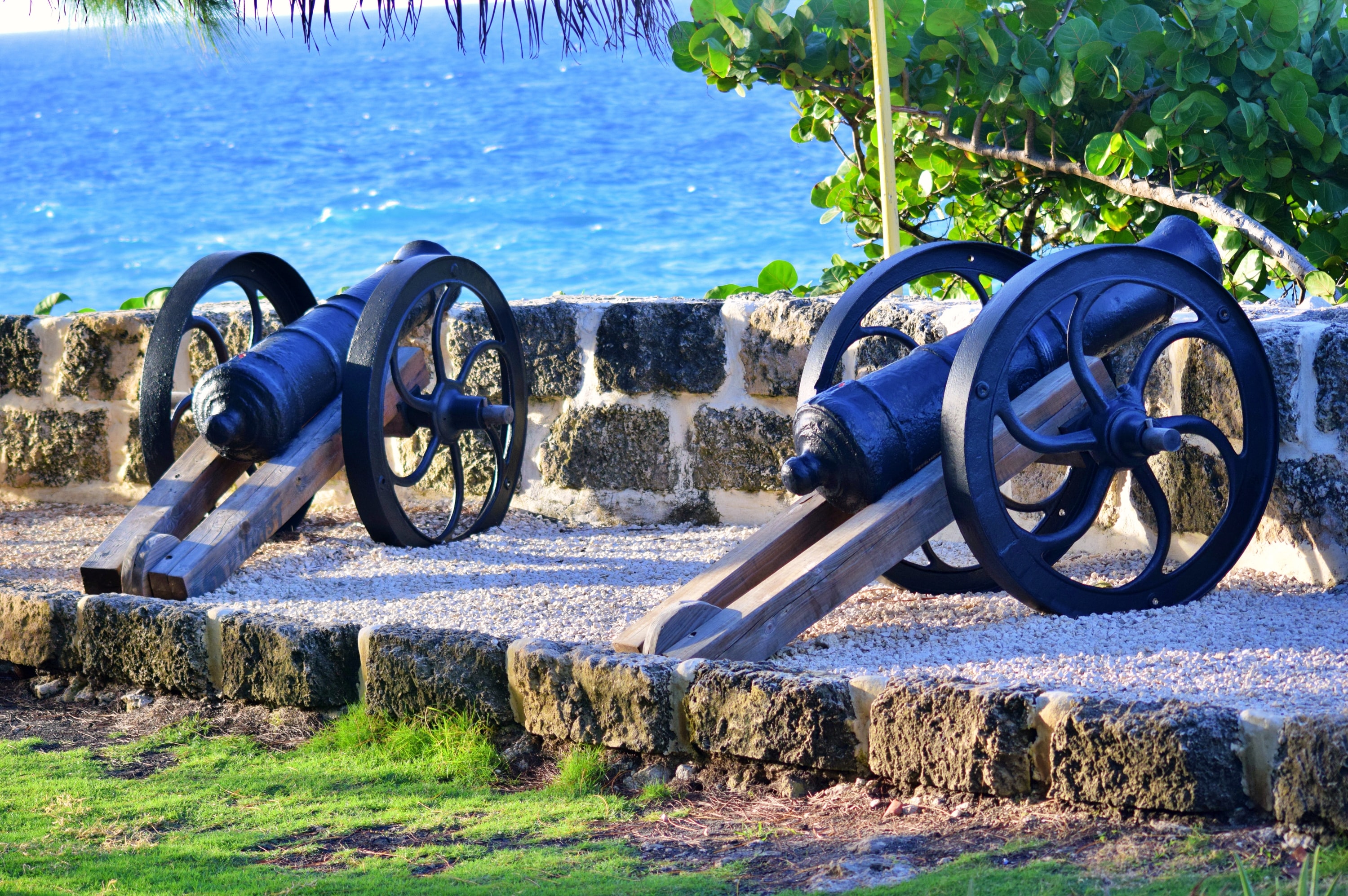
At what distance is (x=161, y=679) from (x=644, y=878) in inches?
54.6

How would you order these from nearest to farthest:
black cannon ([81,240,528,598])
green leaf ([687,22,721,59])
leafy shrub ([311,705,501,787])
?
leafy shrub ([311,705,501,787]) → black cannon ([81,240,528,598]) → green leaf ([687,22,721,59])

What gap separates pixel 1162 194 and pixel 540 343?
1832 millimetres

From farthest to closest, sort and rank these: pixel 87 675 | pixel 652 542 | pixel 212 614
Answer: pixel 652 542
pixel 87 675
pixel 212 614

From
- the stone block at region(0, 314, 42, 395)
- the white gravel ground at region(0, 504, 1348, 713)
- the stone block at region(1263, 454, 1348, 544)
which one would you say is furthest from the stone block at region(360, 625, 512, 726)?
the stone block at region(0, 314, 42, 395)

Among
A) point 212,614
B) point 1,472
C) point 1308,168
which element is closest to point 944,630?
point 212,614

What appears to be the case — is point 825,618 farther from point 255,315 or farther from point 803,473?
point 255,315

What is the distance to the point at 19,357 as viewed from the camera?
4.44 meters

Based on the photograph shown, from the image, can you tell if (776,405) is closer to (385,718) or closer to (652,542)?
(652,542)

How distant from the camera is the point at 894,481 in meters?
2.63

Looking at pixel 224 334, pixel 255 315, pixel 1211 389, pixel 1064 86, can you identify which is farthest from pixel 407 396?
pixel 1064 86

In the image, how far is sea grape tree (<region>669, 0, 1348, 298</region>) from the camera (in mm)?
3713

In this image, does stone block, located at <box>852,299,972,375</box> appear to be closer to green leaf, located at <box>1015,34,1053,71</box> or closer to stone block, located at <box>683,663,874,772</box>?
green leaf, located at <box>1015,34,1053,71</box>

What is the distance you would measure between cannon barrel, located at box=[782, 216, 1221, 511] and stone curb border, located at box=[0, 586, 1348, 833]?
1.71ft

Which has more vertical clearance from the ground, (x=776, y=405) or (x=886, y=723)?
(x=776, y=405)
